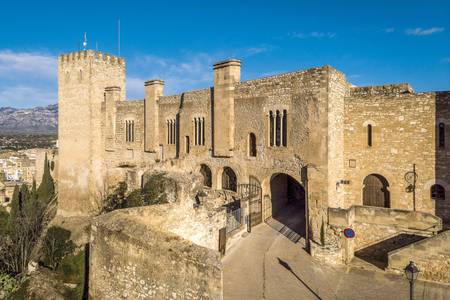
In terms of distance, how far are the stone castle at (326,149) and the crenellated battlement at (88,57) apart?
30.6ft

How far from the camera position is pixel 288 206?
2011 cm

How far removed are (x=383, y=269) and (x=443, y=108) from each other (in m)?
7.19

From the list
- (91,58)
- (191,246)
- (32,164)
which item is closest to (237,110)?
(191,246)

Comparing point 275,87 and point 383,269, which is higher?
point 275,87

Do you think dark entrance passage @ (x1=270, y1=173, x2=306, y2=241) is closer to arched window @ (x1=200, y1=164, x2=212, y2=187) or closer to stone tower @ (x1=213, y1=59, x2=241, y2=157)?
stone tower @ (x1=213, y1=59, x2=241, y2=157)

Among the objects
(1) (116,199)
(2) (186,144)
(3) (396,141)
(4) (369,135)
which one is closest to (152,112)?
(2) (186,144)

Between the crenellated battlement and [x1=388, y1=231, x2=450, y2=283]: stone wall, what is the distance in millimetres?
24589

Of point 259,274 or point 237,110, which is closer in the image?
point 259,274

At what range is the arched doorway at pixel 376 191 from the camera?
53.9ft

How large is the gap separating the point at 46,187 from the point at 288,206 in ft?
86.8

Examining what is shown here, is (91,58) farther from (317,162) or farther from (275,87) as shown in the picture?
(317,162)

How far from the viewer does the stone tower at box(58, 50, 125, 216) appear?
2775 cm

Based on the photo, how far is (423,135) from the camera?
15.4m

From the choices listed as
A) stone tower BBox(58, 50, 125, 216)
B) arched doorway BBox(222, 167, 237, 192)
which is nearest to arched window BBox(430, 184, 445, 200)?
arched doorway BBox(222, 167, 237, 192)
